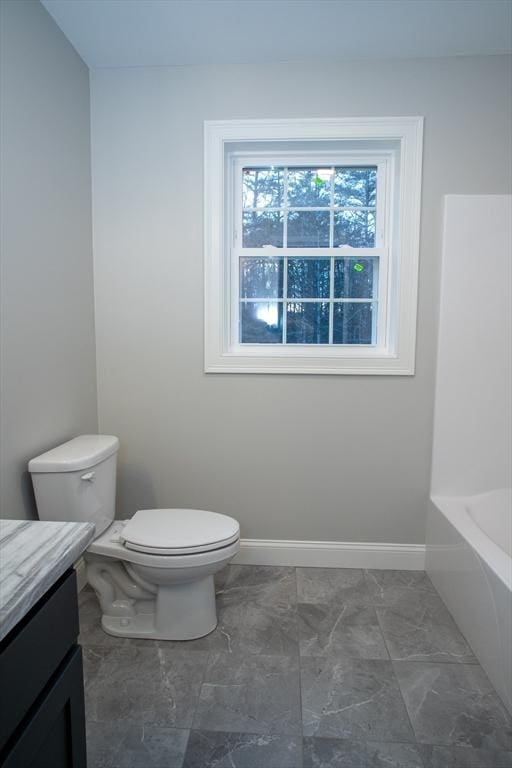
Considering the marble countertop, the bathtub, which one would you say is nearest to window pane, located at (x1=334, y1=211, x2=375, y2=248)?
the bathtub

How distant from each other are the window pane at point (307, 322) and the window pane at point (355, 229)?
345 mm

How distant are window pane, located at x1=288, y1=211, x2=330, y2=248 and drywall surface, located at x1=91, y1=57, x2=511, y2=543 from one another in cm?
46

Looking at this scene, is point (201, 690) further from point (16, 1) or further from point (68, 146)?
point (16, 1)

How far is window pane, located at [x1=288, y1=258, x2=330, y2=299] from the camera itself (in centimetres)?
222

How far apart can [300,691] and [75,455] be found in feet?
3.87

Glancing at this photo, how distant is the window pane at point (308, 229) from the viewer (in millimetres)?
2211

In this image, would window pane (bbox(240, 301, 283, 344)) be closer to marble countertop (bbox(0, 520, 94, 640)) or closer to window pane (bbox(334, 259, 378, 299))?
window pane (bbox(334, 259, 378, 299))

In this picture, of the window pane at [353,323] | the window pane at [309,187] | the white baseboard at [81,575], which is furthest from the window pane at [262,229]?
the white baseboard at [81,575]

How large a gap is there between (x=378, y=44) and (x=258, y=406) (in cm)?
176

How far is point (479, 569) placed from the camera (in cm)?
159

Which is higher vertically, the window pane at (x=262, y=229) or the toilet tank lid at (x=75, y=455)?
the window pane at (x=262, y=229)

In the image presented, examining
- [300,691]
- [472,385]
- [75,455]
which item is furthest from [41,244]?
[472,385]

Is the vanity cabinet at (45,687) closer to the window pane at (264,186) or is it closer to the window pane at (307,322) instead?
the window pane at (307,322)

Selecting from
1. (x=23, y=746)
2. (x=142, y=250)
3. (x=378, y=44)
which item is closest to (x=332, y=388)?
(x=142, y=250)
